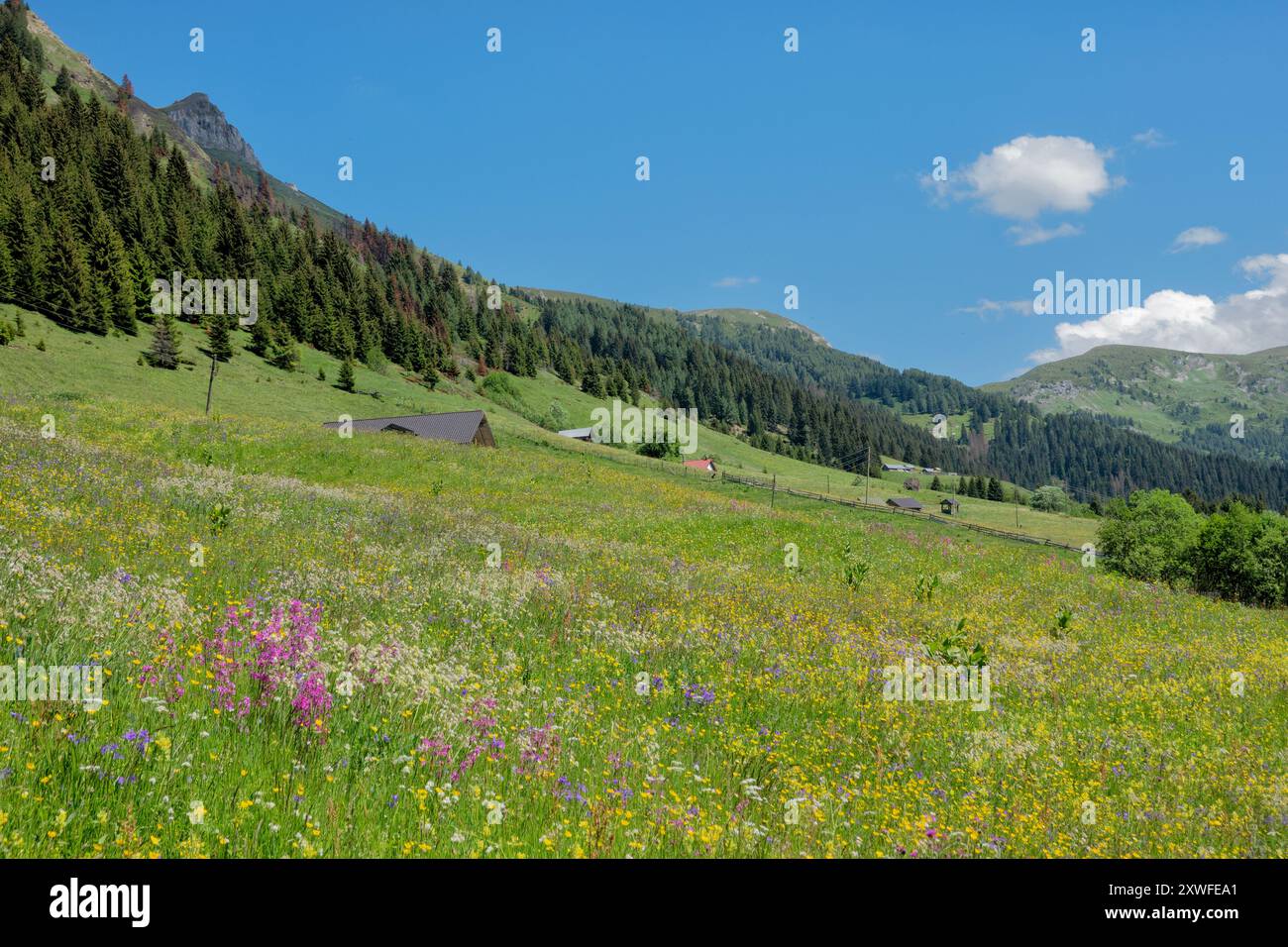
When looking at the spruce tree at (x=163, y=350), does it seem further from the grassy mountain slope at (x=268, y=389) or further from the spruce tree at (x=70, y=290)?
the spruce tree at (x=70, y=290)

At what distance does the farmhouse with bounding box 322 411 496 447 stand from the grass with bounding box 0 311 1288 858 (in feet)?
135

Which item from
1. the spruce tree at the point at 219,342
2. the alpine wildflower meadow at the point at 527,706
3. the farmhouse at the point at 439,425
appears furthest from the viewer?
the spruce tree at the point at 219,342

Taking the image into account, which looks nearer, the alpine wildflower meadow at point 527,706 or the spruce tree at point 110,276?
the alpine wildflower meadow at point 527,706

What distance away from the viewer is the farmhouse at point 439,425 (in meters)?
58.3

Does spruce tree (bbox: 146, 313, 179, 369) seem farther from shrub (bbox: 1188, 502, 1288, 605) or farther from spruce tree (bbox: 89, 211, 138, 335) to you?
shrub (bbox: 1188, 502, 1288, 605)

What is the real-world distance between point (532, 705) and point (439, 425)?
56468 millimetres

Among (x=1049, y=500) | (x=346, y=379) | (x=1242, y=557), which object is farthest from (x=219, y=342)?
(x=1049, y=500)

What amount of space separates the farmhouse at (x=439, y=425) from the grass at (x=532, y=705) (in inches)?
1616

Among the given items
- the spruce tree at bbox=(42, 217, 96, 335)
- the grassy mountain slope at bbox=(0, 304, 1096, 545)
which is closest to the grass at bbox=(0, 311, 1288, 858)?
the grassy mountain slope at bbox=(0, 304, 1096, 545)

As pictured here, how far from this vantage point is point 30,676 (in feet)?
15.5
